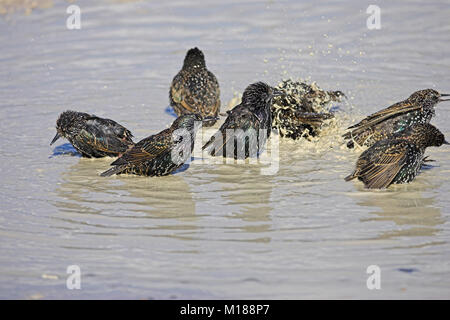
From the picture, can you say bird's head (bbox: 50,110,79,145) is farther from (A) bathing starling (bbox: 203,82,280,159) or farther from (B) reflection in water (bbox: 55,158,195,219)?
(A) bathing starling (bbox: 203,82,280,159)

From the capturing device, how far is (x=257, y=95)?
896 centimetres

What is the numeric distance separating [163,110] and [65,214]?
13.1 feet

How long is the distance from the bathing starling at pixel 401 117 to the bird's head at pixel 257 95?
112cm

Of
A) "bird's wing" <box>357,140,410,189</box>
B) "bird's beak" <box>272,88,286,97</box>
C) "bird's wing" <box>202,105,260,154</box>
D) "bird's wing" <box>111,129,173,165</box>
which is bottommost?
"bird's wing" <box>357,140,410,189</box>

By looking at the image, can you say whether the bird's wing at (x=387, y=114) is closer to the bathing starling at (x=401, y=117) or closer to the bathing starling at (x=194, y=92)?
the bathing starling at (x=401, y=117)

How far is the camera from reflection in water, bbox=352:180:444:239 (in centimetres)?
642

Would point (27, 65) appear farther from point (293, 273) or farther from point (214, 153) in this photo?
point (293, 273)

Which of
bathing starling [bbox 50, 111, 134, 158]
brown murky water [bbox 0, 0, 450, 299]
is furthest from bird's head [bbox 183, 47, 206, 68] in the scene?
bathing starling [bbox 50, 111, 134, 158]

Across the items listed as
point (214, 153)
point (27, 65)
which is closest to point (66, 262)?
point (214, 153)

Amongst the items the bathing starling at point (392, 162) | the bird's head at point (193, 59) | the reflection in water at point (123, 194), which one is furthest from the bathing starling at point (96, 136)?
the bathing starling at point (392, 162)

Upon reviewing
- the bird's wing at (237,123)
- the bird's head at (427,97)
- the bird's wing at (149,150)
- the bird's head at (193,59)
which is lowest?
the bird's wing at (149,150)

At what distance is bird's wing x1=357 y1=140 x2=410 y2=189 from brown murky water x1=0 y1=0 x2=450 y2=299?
0.42ft

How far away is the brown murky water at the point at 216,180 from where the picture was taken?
18.4ft
